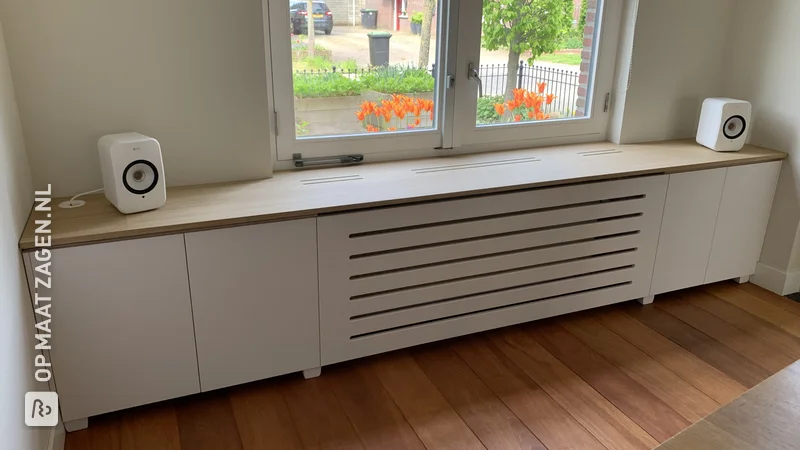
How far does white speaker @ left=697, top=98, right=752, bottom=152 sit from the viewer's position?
2713 millimetres

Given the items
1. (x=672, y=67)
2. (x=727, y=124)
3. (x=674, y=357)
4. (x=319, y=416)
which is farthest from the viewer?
(x=672, y=67)

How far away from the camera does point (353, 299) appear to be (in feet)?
7.00

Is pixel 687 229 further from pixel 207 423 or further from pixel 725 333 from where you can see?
pixel 207 423

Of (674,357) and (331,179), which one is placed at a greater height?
(331,179)

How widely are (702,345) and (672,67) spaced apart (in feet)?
4.33

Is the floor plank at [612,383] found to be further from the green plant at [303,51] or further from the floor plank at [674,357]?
the green plant at [303,51]

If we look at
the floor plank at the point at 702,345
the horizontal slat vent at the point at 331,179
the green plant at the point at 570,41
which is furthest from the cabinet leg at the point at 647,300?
the horizontal slat vent at the point at 331,179

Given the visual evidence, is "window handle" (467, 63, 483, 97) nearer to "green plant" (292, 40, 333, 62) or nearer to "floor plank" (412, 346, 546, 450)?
"green plant" (292, 40, 333, 62)

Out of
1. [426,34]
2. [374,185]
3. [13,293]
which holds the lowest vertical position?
[13,293]

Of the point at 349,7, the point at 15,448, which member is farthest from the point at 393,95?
the point at 15,448

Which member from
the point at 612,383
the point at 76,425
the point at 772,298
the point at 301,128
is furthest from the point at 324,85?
the point at 772,298

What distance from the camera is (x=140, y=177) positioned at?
185cm

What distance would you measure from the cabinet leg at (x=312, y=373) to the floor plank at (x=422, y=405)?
21 cm

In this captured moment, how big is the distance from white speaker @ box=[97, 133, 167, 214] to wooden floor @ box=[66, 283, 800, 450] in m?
0.72
